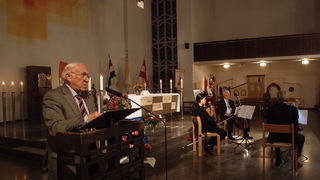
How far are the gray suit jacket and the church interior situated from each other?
365 mm

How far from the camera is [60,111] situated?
227cm

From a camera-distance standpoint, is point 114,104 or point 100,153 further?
point 114,104

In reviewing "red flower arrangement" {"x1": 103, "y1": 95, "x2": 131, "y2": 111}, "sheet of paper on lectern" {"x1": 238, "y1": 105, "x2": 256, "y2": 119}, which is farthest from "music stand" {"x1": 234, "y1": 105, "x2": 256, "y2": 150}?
"red flower arrangement" {"x1": 103, "y1": 95, "x2": 131, "y2": 111}

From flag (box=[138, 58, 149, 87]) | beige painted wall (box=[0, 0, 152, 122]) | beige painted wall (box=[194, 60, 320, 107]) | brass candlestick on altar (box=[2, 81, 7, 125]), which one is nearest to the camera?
brass candlestick on altar (box=[2, 81, 7, 125])

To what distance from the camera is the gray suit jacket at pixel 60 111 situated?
2129 mm

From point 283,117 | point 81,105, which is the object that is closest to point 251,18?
point 283,117

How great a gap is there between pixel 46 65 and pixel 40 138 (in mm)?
4227

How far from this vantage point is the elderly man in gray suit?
7.03 feet

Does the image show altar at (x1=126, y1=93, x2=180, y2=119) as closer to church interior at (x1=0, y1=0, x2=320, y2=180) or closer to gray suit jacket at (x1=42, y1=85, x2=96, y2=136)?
church interior at (x1=0, y1=0, x2=320, y2=180)

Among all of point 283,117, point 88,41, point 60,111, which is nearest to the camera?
point 60,111

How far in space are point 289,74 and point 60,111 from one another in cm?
1383

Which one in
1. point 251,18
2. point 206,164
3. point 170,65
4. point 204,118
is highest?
point 251,18

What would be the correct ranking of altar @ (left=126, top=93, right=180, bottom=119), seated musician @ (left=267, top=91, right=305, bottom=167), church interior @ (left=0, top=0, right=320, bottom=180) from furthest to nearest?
altar @ (left=126, top=93, right=180, bottom=119), church interior @ (left=0, top=0, right=320, bottom=180), seated musician @ (left=267, top=91, right=305, bottom=167)

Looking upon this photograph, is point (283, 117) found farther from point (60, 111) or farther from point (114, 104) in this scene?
point (60, 111)
